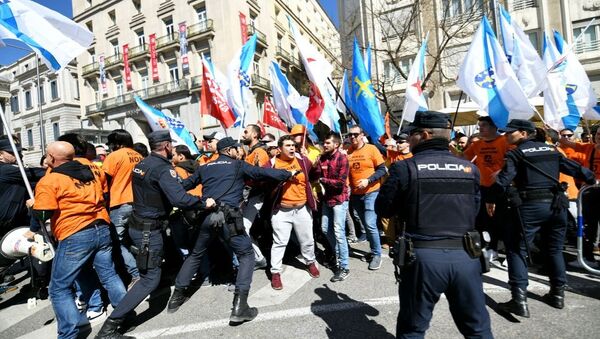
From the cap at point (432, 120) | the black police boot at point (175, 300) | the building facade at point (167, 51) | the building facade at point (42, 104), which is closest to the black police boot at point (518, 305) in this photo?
the cap at point (432, 120)

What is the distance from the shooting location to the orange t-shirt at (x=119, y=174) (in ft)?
14.1

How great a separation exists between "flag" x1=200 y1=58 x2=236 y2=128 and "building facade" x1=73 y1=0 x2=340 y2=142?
2023 cm

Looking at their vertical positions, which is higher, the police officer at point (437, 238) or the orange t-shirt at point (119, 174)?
the orange t-shirt at point (119, 174)

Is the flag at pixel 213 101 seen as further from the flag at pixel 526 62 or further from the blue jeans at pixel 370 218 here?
the flag at pixel 526 62

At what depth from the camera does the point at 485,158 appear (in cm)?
432

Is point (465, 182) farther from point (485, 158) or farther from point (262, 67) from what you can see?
point (262, 67)

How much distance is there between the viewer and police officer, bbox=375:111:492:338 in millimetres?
2047

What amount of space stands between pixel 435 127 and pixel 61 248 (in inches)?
135

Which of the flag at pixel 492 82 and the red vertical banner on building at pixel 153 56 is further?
the red vertical banner on building at pixel 153 56

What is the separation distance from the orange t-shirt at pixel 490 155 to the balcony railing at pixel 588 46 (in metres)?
19.5

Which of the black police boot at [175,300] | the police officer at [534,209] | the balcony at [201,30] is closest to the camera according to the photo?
the police officer at [534,209]

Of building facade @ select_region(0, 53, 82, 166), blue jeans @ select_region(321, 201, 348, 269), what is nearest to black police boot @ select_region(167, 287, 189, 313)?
blue jeans @ select_region(321, 201, 348, 269)

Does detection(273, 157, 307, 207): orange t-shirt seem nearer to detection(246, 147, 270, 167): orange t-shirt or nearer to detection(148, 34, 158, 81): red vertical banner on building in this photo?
detection(246, 147, 270, 167): orange t-shirt

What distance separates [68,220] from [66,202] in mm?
172
